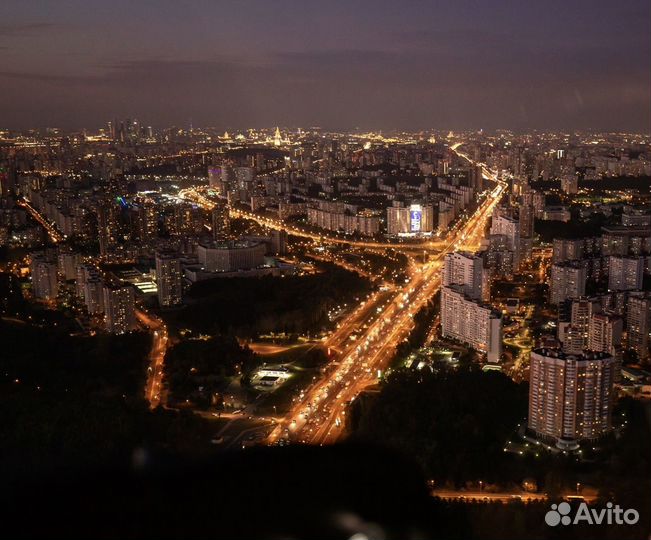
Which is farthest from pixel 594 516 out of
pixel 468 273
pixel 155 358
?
pixel 468 273

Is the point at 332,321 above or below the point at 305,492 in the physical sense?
below

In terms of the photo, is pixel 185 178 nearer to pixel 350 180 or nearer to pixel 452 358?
pixel 350 180

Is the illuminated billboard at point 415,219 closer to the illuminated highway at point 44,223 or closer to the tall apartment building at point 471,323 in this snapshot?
the illuminated highway at point 44,223

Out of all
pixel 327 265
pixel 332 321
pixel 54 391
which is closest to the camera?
pixel 54 391

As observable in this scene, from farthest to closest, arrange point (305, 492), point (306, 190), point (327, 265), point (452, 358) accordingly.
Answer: point (306, 190) < point (327, 265) < point (452, 358) < point (305, 492)

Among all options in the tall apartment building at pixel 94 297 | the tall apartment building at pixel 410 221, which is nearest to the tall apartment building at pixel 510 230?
the tall apartment building at pixel 410 221

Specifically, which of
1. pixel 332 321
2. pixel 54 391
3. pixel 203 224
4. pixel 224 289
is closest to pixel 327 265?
pixel 224 289

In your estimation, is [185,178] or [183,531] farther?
[185,178]
